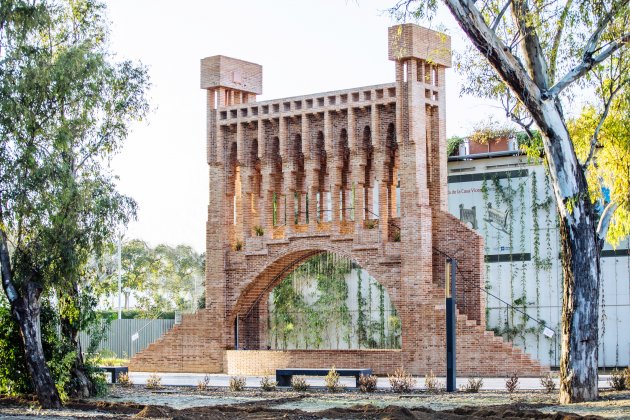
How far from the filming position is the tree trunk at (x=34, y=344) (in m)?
21.8

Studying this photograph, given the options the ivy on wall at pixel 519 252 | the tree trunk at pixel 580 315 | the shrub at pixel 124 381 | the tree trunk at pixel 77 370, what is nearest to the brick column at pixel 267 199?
the ivy on wall at pixel 519 252

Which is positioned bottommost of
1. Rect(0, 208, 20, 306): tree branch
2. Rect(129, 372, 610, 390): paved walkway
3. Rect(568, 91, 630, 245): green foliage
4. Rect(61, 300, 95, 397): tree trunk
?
Rect(129, 372, 610, 390): paved walkway

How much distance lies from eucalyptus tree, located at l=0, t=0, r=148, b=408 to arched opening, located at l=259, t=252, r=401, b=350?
2021 centimetres

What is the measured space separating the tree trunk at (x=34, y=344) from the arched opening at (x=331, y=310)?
65.9 ft

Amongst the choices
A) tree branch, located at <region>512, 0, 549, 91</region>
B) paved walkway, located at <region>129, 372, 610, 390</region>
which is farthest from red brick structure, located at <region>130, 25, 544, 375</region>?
tree branch, located at <region>512, 0, 549, 91</region>

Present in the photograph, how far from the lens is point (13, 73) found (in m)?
21.2

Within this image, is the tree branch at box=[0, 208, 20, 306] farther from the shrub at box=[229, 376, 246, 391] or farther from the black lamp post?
the black lamp post

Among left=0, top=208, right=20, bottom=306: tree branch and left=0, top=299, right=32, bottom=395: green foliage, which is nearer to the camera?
left=0, top=208, right=20, bottom=306: tree branch

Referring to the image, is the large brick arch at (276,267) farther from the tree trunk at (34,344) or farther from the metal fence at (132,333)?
the tree trunk at (34,344)

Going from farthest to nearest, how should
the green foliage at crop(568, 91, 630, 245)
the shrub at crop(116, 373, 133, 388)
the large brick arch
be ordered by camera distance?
the large brick arch
the shrub at crop(116, 373, 133, 388)
the green foliage at crop(568, 91, 630, 245)

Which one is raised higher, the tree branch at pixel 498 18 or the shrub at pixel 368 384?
the tree branch at pixel 498 18

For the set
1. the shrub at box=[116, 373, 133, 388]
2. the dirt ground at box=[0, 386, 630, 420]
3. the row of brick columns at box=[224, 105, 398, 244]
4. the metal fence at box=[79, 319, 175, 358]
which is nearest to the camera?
the dirt ground at box=[0, 386, 630, 420]

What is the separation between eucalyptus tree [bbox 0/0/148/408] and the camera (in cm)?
2094

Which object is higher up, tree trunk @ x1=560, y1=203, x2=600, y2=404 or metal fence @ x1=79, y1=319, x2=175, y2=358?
tree trunk @ x1=560, y1=203, x2=600, y2=404
